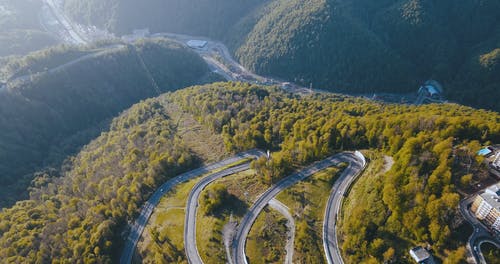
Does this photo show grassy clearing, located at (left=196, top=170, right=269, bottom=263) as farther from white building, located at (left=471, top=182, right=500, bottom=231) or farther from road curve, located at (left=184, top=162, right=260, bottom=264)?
white building, located at (left=471, top=182, right=500, bottom=231)

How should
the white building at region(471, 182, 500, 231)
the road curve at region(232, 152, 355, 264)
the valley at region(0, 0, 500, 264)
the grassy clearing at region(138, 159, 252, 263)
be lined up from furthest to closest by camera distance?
the grassy clearing at region(138, 159, 252, 263) → the road curve at region(232, 152, 355, 264) → the valley at region(0, 0, 500, 264) → the white building at region(471, 182, 500, 231)

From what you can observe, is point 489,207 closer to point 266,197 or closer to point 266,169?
point 266,197

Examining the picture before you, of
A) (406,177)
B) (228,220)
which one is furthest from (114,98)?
(406,177)

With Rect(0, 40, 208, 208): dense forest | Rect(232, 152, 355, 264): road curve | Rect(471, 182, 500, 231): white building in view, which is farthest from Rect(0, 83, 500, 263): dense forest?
Rect(0, 40, 208, 208): dense forest

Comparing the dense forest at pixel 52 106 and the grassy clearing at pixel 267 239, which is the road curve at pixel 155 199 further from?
the dense forest at pixel 52 106

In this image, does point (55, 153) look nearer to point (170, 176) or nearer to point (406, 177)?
point (170, 176)

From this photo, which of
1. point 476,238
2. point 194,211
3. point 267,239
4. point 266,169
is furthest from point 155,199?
point 476,238

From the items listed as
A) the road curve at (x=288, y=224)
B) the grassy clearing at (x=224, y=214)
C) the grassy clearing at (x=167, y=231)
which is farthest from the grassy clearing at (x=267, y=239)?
the grassy clearing at (x=167, y=231)
